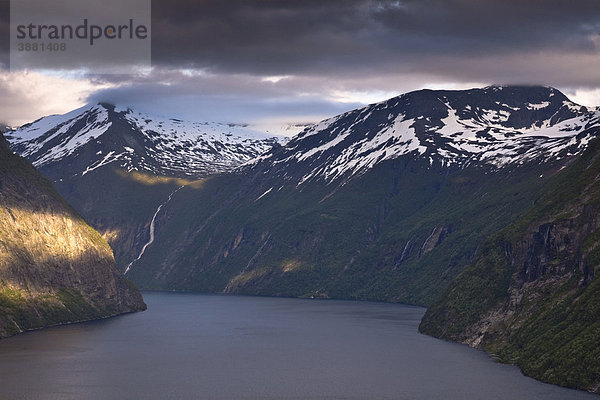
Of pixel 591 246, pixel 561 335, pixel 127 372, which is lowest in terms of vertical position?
pixel 127 372

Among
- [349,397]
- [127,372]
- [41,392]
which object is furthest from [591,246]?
[41,392]

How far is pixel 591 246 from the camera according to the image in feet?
646

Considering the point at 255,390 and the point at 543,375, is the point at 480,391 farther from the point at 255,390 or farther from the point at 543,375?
the point at 255,390

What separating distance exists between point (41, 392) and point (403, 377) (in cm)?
7367

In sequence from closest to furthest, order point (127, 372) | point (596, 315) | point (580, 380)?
1. point (580, 380)
2. point (596, 315)
3. point (127, 372)

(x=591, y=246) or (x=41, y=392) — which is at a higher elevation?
(x=591, y=246)

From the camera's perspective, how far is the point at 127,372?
200 m

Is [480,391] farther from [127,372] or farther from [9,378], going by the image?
[9,378]

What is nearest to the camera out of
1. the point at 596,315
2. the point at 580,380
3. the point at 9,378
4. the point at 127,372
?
the point at 580,380

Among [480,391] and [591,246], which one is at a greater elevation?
[591,246]

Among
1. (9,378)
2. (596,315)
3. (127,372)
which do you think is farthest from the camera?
(127,372)

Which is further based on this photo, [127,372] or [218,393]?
[127,372]

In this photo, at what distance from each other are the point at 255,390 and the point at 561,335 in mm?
61767

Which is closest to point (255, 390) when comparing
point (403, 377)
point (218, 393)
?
point (218, 393)
